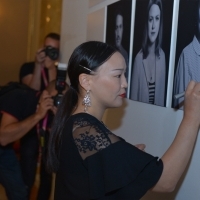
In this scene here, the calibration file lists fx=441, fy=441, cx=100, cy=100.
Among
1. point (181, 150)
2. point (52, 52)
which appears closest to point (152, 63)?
point (181, 150)

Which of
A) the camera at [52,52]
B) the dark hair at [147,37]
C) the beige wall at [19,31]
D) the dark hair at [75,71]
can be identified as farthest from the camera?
the beige wall at [19,31]

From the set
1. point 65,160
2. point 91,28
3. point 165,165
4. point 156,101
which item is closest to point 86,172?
point 65,160

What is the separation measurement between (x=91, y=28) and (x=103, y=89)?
1.20 metres

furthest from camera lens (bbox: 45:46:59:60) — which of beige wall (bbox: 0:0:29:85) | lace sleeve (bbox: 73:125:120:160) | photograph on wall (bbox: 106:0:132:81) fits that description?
beige wall (bbox: 0:0:29:85)

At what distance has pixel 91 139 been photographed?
1.19m

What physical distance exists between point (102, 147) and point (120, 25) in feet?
3.11

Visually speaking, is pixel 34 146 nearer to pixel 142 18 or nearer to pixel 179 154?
pixel 142 18

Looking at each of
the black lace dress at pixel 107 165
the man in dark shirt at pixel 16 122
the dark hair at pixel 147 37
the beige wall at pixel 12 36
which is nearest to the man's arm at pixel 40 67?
the man in dark shirt at pixel 16 122

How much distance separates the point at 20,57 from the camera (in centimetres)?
516

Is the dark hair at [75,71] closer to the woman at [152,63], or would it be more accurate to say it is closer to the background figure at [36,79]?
the woman at [152,63]

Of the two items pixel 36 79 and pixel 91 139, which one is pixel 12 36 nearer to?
pixel 36 79

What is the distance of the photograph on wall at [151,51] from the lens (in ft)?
5.14

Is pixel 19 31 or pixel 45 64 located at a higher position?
pixel 19 31

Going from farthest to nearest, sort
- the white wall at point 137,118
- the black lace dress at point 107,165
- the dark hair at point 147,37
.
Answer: the dark hair at point 147,37 → the white wall at point 137,118 → the black lace dress at point 107,165
